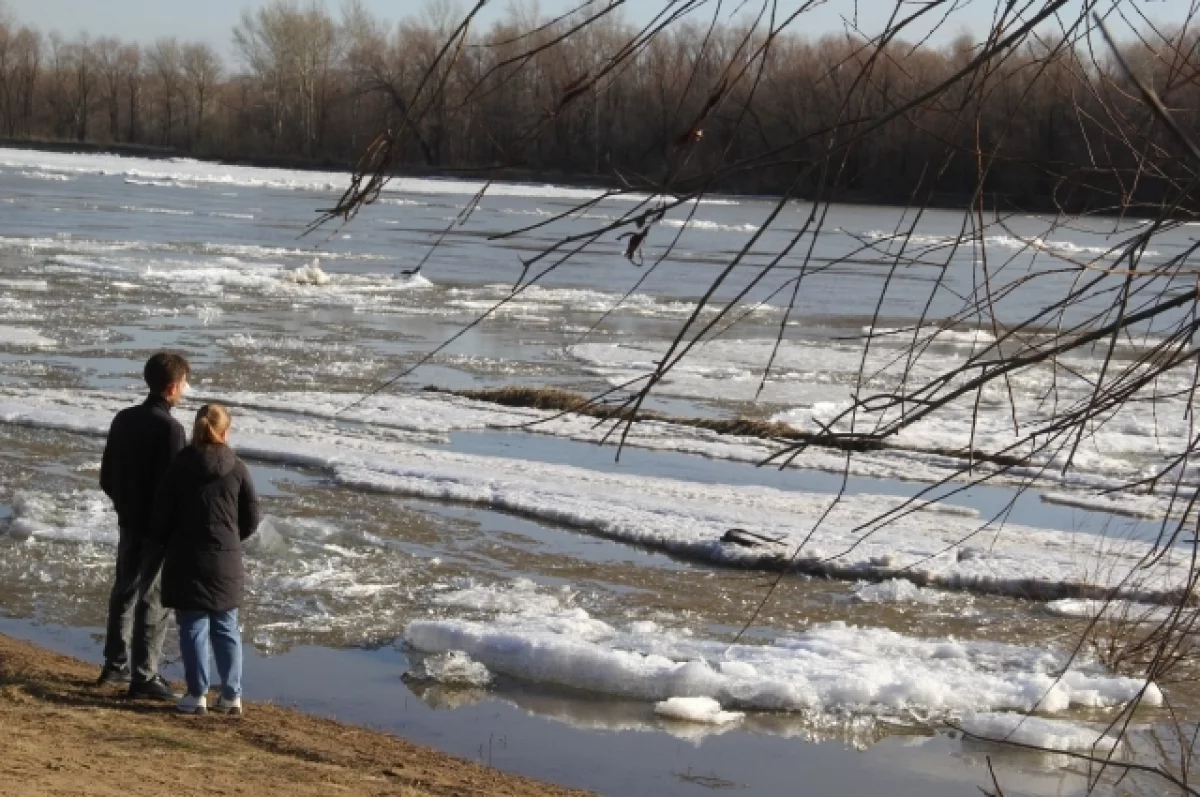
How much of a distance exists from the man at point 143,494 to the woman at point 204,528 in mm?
202

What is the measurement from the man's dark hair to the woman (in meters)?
0.27

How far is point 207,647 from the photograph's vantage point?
6.83m

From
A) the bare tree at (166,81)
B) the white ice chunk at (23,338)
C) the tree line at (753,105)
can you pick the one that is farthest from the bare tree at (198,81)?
the tree line at (753,105)

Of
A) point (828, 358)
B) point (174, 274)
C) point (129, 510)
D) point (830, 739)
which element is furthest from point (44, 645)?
point (174, 274)

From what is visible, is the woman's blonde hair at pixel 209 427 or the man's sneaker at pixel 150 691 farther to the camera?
the man's sneaker at pixel 150 691

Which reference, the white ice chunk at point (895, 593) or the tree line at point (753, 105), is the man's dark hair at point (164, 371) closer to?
the tree line at point (753, 105)

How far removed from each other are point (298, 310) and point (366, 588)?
655 inches

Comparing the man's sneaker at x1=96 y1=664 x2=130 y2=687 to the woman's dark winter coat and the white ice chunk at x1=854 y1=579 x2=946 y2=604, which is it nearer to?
the woman's dark winter coat

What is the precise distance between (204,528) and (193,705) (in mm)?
848

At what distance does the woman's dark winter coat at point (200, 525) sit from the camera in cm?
662

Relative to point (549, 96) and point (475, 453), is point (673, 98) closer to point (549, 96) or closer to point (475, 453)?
point (549, 96)

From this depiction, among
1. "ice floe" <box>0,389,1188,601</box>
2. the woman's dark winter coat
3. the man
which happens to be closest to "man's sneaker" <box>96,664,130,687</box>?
the man

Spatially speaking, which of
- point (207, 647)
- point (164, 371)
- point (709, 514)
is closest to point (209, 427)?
point (164, 371)

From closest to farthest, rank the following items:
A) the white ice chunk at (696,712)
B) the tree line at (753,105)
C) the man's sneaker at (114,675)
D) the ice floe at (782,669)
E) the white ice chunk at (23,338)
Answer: the tree line at (753,105) → the man's sneaker at (114,675) → the white ice chunk at (696,712) → the ice floe at (782,669) → the white ice chunk at (23,338)
